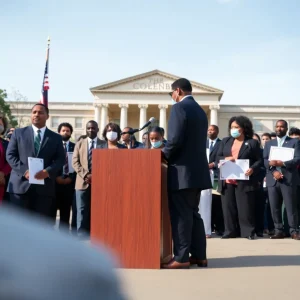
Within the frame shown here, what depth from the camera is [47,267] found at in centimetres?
72

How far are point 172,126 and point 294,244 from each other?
362 centimetres

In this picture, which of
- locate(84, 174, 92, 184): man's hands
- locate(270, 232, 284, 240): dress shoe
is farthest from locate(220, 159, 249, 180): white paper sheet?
locate(84, 174, 92, 184): man's hands

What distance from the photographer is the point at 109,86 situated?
77312mm

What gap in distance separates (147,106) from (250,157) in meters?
69.8

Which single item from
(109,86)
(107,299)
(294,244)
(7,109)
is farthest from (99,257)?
(109,86)

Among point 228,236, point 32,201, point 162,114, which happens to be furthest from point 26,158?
point 162,114

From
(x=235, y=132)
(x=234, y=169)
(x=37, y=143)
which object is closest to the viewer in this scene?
(x=37, y=143)

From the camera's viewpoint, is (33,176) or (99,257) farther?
(33,176)

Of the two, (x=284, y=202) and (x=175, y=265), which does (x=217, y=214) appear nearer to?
(x=284, y=202)

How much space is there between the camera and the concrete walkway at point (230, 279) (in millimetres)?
3664

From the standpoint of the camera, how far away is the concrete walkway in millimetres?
3664

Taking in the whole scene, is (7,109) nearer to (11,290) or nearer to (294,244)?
(294,244)

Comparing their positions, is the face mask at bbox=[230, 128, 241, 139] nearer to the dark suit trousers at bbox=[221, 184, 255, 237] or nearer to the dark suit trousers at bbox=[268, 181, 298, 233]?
the dark suit trousers at bbox=[221, 184, 255, 237]

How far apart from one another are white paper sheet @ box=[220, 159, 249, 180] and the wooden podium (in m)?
3.40
